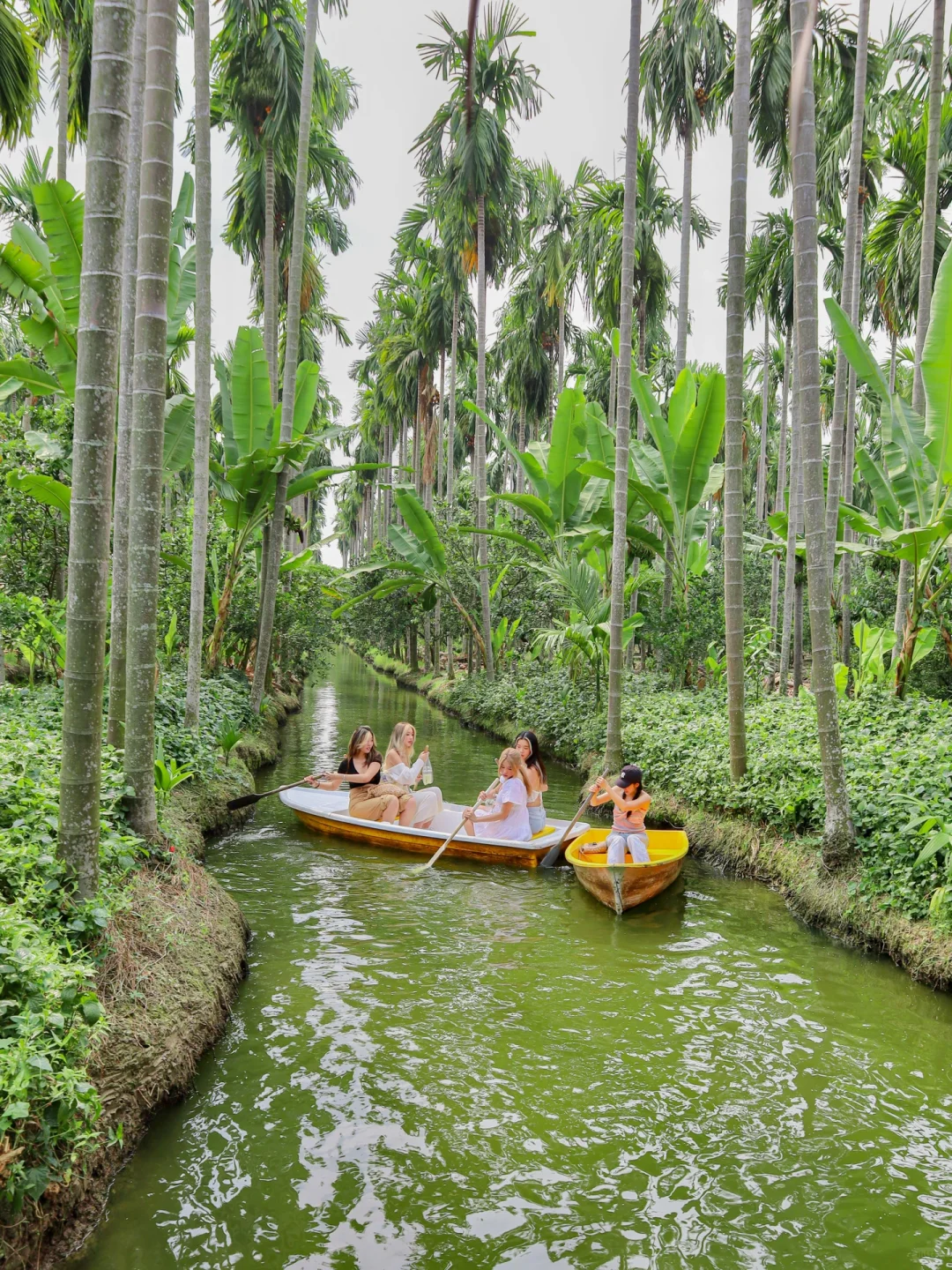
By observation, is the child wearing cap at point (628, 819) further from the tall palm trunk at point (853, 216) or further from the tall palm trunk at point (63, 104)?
the tall palm trunk at point (63, 104)

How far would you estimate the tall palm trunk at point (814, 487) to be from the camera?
7.21 meters

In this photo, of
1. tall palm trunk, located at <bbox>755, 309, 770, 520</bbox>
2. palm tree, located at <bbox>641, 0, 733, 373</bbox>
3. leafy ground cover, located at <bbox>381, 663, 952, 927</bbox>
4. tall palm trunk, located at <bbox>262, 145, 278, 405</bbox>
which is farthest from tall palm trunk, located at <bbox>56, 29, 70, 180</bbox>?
tall palm trunk, located at <bbox>755, 309, 770, 520</bbox>

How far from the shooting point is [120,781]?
6.09 metres

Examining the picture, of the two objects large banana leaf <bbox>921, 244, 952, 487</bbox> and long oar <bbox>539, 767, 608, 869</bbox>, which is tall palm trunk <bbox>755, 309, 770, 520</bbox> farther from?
long oar <bbox>539, 767, 608, 869</bbox>

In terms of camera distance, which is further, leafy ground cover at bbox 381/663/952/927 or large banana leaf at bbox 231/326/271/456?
large banana leaf at bbox 231/326/271/456

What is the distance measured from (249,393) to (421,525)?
576 centimetres

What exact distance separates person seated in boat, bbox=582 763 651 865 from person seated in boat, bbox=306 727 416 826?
2.99m

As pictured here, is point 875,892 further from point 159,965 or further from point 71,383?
point 71,383

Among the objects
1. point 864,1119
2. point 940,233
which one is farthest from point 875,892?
point 940,233

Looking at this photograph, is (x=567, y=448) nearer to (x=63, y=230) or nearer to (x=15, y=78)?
(x=63, y=230)

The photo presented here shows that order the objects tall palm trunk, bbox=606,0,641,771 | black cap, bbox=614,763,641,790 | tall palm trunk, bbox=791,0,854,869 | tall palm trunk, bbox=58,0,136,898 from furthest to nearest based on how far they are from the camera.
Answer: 1. tall palm trunk, bbox=606,0,641,771
2. black cap, bbox=614,763,641,790
3. tall palm trunk, bbox=791,0,854,869
4. tall palm trunk, bbox=58,0,136,898

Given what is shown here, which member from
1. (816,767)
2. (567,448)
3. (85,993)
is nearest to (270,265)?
(567,448)

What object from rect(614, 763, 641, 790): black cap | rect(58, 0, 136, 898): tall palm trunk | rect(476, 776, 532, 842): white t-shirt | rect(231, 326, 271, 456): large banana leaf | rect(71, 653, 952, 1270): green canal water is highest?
rect(231, 326, 271, 456): large banana leaf

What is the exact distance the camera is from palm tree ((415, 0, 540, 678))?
1895cm
